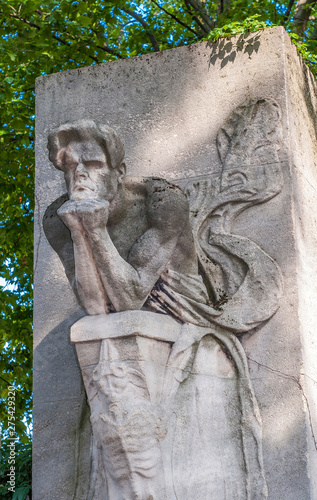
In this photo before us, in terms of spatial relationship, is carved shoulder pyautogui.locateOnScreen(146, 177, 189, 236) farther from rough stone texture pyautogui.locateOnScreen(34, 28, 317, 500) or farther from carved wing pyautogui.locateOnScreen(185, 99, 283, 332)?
rough stone texture pyautogui.locateOnScreen(34, 28, 317, 500)

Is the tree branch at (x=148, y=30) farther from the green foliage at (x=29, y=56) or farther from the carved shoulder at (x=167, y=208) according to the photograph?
the carved shoulder at (x=167, y=208)

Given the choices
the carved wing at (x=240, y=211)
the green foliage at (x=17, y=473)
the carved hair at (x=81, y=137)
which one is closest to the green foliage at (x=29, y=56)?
the green foliage at (x=17, y=473)

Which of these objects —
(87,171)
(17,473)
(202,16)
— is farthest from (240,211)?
(202,16)

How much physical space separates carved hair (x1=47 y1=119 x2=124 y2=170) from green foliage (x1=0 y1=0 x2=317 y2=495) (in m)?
4.02

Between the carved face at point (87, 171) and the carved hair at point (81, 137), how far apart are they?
22 mm

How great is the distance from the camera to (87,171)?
5066 mm

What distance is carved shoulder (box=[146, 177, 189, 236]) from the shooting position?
17.1 feet

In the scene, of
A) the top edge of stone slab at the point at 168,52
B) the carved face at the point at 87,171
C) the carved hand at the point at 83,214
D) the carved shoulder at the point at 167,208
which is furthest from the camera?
the top edge of stone slab at the point at 168,52

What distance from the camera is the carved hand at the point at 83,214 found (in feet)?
16.1

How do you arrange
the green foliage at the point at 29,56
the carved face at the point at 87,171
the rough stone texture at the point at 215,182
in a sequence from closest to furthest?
the carved face at the point at 87,171 < the rough stone texture at the point at 215,182 < the green foliage at the point at 29,56

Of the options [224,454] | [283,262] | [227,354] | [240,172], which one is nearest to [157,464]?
[224,454]

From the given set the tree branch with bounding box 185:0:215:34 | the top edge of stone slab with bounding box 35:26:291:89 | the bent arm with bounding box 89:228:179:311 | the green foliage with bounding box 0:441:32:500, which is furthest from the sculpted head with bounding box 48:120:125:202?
the tree branch with bounding box 185:0:215:34

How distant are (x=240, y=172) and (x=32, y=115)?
5007 millimetres

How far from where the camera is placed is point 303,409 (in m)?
5.32
